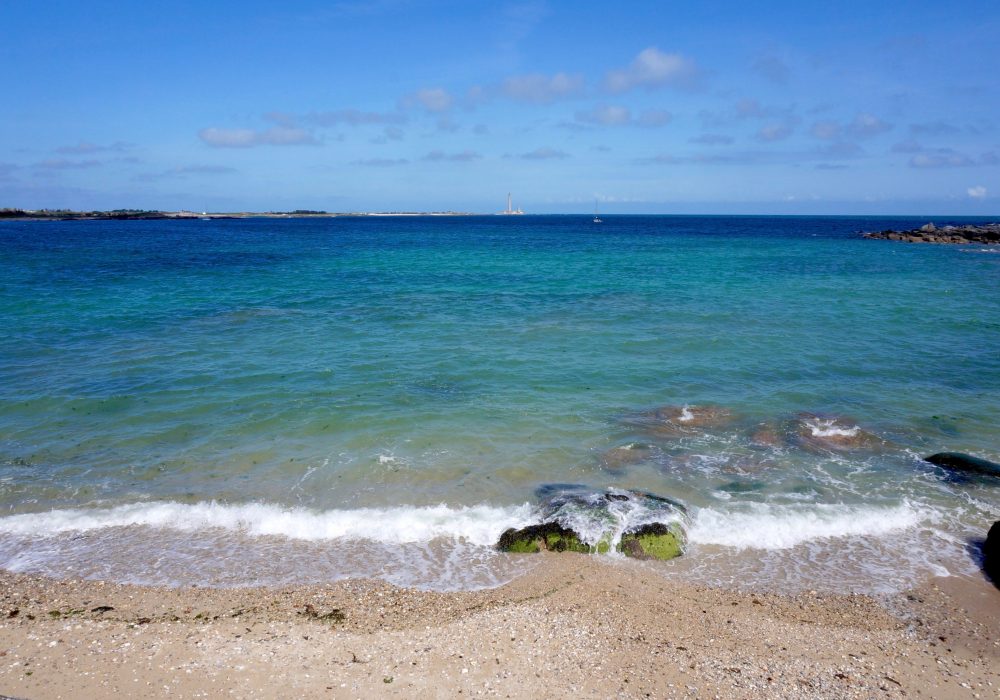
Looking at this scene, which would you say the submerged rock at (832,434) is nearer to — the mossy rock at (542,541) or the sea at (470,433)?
the sea at (470,433)

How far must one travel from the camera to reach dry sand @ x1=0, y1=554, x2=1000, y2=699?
22.5 feet

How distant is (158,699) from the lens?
6.58 metres

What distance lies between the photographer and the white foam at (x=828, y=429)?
14.6 metres

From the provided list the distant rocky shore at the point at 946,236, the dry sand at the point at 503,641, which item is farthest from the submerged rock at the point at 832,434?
the distant rocky shore at the point at 946,236

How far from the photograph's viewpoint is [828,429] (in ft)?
48.7

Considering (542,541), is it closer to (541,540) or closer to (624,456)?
(541,540)

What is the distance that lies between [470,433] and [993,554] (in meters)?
10.2

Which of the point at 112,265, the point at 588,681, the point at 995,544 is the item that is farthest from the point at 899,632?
the point at 112,265

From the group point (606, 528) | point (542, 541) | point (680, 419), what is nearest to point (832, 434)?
point (680, 419)

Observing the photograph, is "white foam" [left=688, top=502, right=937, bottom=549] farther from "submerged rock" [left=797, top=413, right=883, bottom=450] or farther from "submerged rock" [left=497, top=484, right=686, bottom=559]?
"submerged rock" [left=797, top=413, right=883, bottom=450]

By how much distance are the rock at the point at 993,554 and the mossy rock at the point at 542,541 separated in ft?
19.7

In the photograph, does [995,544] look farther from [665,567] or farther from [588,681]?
[588,681]

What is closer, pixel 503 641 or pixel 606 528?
pixel 503 641

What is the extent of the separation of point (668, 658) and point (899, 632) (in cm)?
343
